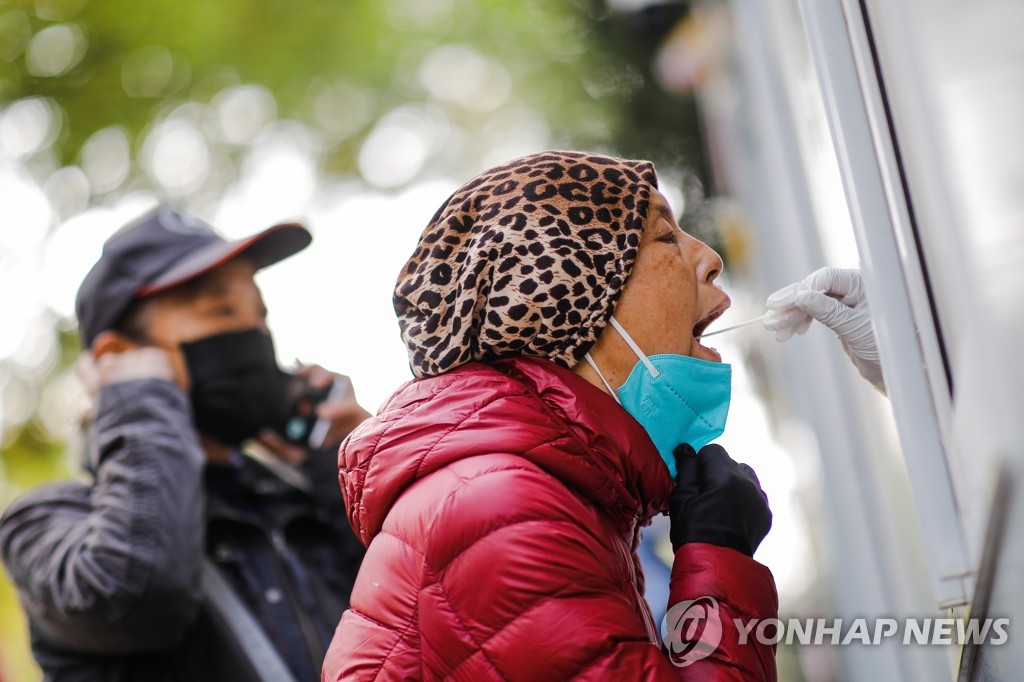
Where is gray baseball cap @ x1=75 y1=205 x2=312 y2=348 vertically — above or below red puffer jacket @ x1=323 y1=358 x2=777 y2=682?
above

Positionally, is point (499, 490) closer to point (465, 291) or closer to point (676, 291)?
point (465, 291)

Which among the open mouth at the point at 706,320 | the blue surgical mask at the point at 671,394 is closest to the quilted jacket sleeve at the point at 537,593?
the blue surgical mask at the point at 671,394

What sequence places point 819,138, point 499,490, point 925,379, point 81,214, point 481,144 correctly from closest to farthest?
point 499,490 → point 925,379 → point 819,138 → point 81,214 → point 481,144

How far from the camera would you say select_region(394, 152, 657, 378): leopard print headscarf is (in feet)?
6.86

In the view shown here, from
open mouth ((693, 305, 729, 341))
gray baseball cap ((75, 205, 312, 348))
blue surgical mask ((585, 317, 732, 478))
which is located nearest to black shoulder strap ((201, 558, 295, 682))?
gray baseball cap ((75, 205, 312, 348))

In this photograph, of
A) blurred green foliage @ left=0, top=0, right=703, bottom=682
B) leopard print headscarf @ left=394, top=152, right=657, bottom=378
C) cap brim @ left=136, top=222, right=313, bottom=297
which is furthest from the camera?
blurred green foliage @ left=0, top=0, right=703, bottom=682

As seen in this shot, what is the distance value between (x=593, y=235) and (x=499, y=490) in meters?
0.54

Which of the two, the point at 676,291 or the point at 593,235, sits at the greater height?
the point at 593,235

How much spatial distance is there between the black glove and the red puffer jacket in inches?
1.3

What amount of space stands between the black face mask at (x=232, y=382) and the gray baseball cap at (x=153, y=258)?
8.7 inches

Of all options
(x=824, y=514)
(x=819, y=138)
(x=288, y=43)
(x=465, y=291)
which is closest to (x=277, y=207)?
(x=288, y=43)

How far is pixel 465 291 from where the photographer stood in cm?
209

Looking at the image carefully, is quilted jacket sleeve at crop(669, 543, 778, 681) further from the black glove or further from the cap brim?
the cap brim

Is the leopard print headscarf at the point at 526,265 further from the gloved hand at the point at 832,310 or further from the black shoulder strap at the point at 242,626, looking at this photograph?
the black shoulder strap at the point at 242,626
